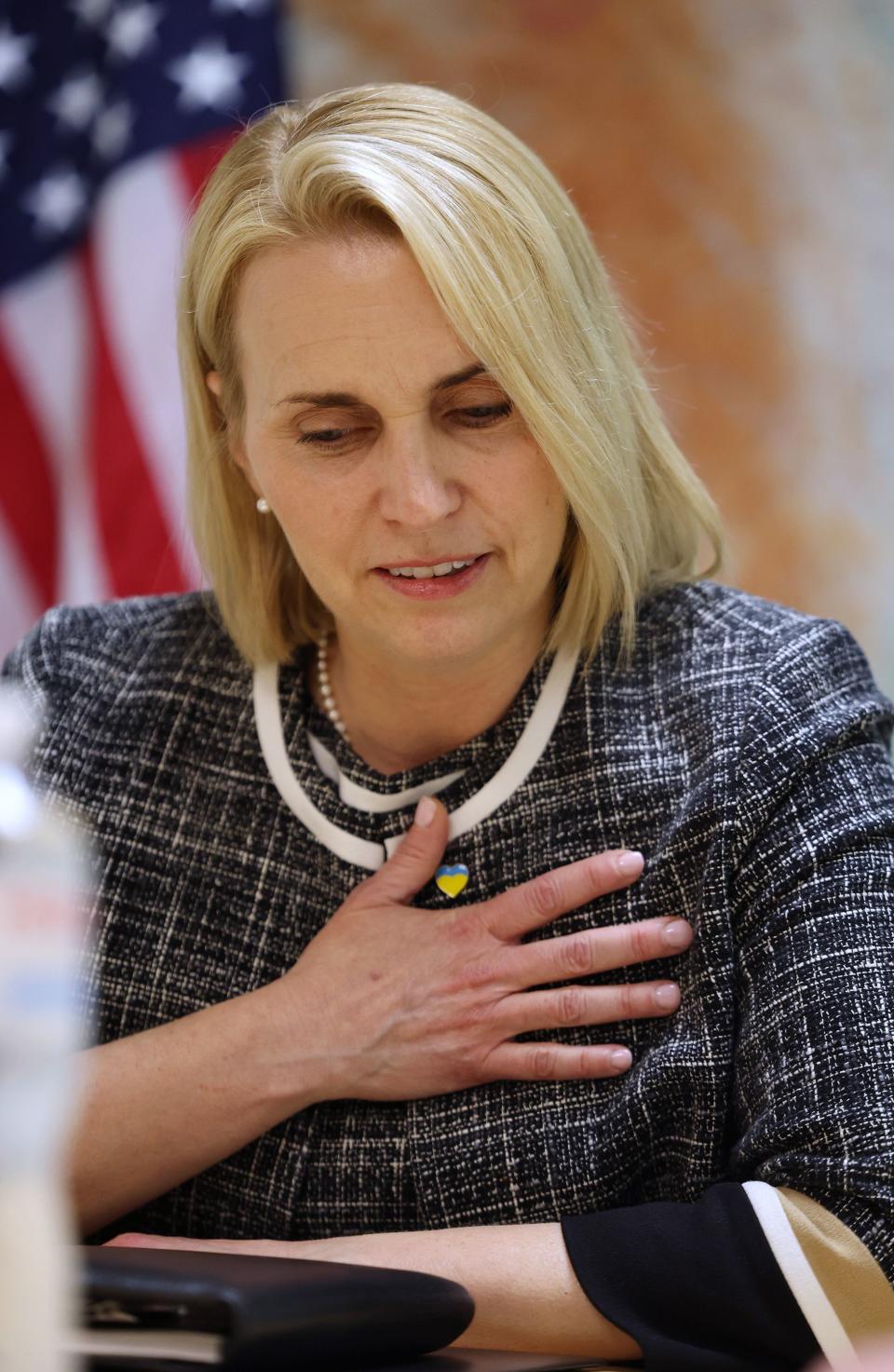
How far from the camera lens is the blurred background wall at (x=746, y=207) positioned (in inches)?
85.2

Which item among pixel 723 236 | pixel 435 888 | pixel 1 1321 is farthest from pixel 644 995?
pixel 723 236

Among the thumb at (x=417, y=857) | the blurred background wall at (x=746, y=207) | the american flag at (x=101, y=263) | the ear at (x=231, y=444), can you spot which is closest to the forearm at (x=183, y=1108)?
the thumb at (x=417, y=857)

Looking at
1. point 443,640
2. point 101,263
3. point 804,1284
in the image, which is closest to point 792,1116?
point 804,1284

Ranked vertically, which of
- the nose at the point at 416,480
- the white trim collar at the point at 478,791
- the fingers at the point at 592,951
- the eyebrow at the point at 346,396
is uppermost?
the eyebrow at the point at 346,396

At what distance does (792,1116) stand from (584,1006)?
0.23 metres

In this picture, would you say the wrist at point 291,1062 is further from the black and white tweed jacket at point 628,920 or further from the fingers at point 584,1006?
the fingers at point 584,1006

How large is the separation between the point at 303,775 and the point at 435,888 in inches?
7.8

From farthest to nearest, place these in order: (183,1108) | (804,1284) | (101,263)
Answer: (101,263)
(183,1108)
(804,1284)

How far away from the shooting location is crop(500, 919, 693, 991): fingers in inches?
53.5

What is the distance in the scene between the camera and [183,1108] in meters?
1.42

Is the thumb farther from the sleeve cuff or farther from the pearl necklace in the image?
the sleeve cuff

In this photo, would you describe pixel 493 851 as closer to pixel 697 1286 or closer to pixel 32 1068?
pixel 697 1286

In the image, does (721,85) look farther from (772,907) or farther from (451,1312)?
(451,1312)

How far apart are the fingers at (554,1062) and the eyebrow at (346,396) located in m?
0.58
